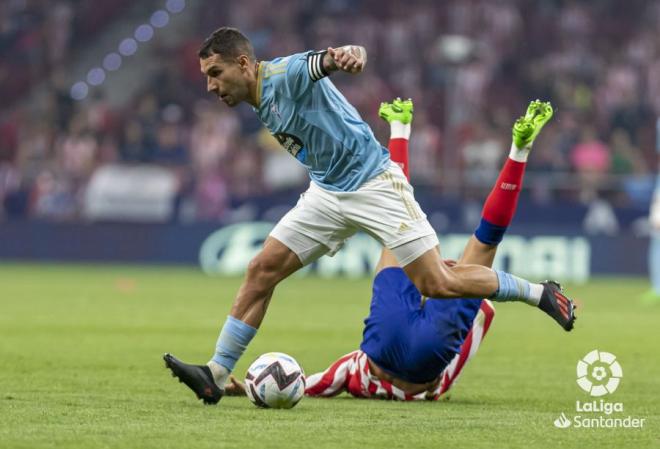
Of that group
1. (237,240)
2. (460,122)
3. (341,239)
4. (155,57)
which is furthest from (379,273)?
(155,57)

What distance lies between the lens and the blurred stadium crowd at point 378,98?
75.5 ft

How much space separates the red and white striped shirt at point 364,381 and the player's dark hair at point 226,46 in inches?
75.3

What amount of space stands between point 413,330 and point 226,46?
1.94 metres

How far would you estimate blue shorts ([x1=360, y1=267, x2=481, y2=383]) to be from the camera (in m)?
7.89

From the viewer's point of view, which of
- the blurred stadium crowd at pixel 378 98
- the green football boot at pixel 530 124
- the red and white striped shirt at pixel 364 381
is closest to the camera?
the red and white striped shirt at pixel 364 381

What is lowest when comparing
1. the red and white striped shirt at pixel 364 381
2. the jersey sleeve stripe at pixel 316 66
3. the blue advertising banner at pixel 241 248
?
the blue advertising banner at pixel 241 248

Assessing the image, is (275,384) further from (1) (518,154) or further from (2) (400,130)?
(1) (518,154)

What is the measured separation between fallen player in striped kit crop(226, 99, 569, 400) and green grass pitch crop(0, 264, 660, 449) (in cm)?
21

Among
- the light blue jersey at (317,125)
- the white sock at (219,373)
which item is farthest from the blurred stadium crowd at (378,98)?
the white sock at (219,373)

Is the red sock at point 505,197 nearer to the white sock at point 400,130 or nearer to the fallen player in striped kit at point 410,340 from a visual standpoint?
the fallen player in striped kit at point 410,340

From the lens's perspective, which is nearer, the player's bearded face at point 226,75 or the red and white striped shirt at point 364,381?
the player's bearded face at point 226,75

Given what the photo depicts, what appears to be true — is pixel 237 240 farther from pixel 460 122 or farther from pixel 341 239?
pixel 341 239

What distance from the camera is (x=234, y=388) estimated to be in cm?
818

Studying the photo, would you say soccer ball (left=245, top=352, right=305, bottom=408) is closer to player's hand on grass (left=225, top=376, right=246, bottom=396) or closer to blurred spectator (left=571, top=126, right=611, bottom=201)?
player's hand on grass (left=225, top=376, right=246, bottom=396)
